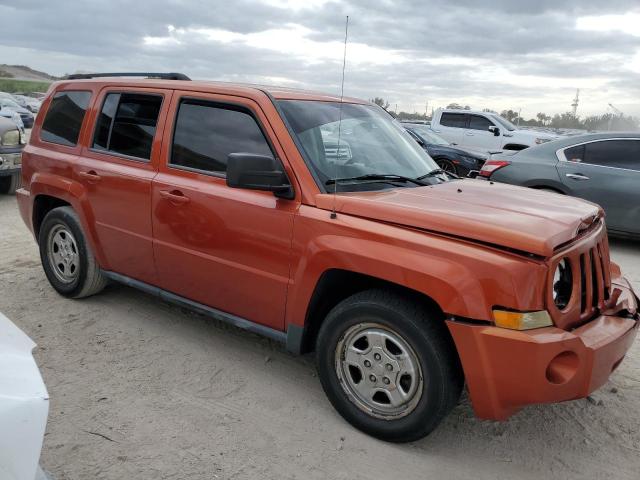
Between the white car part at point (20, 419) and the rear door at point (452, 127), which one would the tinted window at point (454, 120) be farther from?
the white car part at point (20, 419)

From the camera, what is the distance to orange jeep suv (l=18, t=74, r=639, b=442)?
2.55 meters

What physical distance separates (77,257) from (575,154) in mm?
6409

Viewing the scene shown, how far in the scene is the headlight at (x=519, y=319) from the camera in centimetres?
249

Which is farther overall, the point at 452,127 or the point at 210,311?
the point at 452,127

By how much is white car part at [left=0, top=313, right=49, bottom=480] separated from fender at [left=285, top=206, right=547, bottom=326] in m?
1.61

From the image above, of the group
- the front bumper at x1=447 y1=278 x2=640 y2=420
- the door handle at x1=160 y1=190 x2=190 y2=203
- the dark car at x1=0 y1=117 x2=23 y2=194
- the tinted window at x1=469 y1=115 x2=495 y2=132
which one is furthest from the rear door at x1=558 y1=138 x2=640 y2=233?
the tinted window at x1=469 y1=115 x2=495 y2=132

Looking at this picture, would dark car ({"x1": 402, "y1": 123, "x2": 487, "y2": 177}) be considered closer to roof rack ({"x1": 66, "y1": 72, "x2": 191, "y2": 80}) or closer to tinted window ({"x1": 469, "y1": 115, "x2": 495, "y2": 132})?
tinted window ({"x1": 469, "y1": 115, "x2": 495, "y2": 132})

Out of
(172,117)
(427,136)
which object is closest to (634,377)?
(172,117)

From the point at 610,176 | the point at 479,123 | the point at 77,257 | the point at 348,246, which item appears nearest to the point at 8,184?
the point at 77,257

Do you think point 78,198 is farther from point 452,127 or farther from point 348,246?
point 452,127

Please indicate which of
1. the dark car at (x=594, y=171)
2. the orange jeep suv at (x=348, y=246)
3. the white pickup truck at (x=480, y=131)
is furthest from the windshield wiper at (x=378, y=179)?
the white pickup truck at (x=480, y=131)

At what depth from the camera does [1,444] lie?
4.72 ft

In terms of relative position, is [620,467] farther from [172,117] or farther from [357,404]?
[172,117]

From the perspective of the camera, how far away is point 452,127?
16.8 meters
